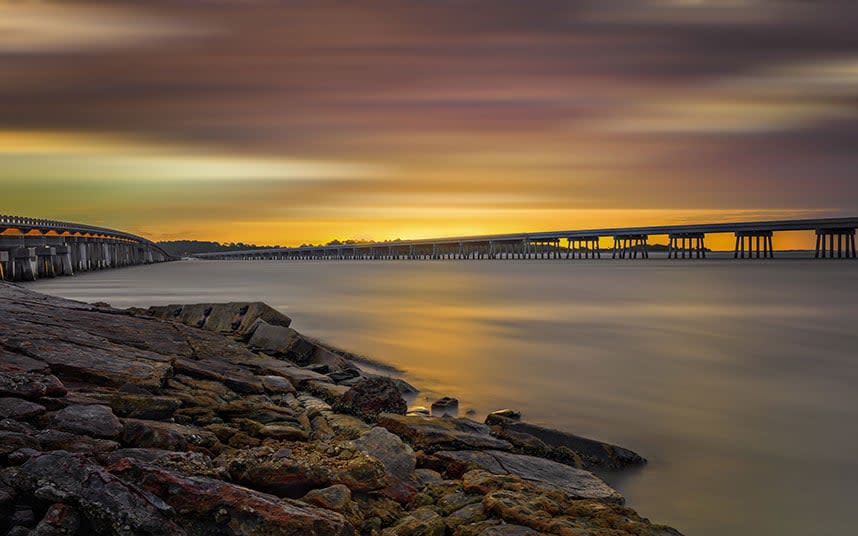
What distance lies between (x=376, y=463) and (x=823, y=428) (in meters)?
10.0

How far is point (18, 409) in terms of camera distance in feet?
25.1

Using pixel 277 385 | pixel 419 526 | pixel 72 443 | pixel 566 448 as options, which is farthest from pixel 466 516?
pixel 277 385

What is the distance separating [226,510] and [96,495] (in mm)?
1029

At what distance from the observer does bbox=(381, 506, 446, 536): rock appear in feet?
21.8

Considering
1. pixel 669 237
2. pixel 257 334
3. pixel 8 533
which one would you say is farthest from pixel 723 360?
pixel 669 237

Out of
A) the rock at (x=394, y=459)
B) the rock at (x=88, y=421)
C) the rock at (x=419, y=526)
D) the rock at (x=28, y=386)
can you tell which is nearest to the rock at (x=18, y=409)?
the rock at (x=28, y=386)

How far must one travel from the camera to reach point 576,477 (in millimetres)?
8688

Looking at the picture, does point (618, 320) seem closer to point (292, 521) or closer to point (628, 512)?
point (628, 512)

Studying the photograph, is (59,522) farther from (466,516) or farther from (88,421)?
(466,516)

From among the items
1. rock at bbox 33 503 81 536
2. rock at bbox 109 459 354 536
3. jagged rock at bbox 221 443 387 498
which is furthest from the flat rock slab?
rock at bbox 33 503 81 536

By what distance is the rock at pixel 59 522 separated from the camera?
18.4ft

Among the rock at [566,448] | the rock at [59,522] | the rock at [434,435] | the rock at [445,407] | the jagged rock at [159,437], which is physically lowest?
the rock at [445,407]

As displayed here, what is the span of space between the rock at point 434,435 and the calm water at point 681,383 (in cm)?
201

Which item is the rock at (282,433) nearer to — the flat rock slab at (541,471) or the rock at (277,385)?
the flat rock slab at (541,471)
